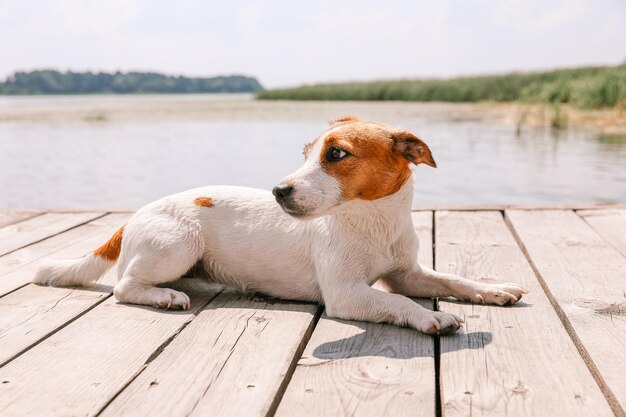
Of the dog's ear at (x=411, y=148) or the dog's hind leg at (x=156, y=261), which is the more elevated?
the dog's ear at (x=411, y=148)

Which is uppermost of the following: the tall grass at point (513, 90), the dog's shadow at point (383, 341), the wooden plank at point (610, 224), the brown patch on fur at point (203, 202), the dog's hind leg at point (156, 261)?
the brown patch on fur at point (203, 202)

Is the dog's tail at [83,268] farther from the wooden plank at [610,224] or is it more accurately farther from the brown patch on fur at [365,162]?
the wooden plank at [610,224]

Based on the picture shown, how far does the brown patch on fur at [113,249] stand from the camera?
11.5 feet

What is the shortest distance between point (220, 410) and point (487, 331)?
1.21 meters

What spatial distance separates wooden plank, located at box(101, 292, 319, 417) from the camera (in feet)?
7.09

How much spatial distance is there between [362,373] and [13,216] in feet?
14.1

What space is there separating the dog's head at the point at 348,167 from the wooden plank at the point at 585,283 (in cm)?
92

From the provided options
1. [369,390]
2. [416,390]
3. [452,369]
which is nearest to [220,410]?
[369,390]

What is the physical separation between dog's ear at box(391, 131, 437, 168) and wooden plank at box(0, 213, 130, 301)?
2.12m

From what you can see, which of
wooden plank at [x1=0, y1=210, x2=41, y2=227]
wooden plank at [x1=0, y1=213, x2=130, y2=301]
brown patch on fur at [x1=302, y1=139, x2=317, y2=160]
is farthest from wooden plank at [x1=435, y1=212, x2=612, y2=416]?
wooden plank at [x1=0, y1=210, x2=41, y2=227]

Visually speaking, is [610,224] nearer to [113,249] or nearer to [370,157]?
[370,157]

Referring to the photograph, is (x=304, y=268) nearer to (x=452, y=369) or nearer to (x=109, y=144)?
(x=452, y=369)

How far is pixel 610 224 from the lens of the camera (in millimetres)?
5012

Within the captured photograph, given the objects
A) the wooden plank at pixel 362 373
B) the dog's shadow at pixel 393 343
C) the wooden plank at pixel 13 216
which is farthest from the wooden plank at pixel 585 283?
the wooden plank at pixel 13 216
